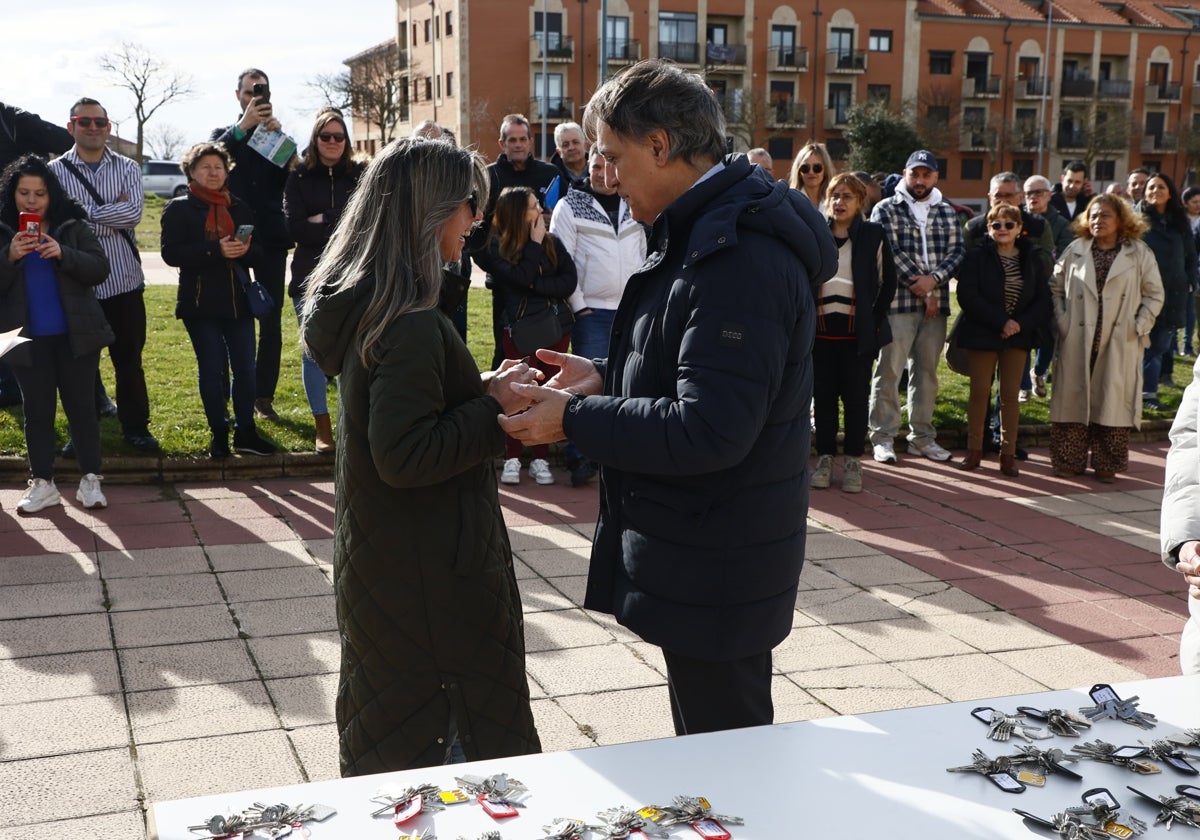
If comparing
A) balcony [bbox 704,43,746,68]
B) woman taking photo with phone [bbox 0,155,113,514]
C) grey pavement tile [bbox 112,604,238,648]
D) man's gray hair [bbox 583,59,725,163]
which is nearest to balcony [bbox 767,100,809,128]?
balcony [bbox 704,43,746,68]

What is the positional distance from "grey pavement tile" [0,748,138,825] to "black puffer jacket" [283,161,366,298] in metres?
4.32

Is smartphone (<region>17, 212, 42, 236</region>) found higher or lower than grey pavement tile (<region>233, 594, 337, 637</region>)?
higher

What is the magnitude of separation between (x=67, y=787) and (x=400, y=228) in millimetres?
2054

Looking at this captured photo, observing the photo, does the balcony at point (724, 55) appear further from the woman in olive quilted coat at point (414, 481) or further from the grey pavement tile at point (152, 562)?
the woman in olive quilted coat at point (414, 481)

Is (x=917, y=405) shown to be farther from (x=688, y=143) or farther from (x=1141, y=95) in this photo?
(x=1141, y=95)

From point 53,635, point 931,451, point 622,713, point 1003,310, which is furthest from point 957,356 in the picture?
point 53,635

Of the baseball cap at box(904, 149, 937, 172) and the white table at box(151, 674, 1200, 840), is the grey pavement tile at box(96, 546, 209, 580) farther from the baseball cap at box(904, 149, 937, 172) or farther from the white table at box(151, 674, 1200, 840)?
the baseball cap at box(904, 149, 937, 172)

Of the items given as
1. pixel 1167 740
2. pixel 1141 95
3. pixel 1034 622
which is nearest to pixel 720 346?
pixel 1167 740

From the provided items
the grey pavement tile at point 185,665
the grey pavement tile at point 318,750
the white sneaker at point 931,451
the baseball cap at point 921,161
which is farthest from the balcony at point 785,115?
the grey pavement tile at point 318,750

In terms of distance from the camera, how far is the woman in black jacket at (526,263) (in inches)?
277

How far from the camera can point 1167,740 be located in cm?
209

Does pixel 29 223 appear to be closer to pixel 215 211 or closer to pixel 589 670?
pixel 215 211

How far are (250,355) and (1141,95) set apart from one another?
67.9 m

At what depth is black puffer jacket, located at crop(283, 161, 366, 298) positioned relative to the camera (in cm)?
755
